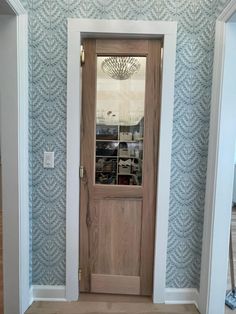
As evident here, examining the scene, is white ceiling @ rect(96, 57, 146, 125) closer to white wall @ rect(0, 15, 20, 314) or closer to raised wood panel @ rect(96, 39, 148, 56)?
raised wood panel @ rect(96, 39, 148, 56)

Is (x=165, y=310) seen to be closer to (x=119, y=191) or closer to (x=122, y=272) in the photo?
(x=122, y=272)

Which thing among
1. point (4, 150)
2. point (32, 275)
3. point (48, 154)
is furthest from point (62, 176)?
point (32, 275)

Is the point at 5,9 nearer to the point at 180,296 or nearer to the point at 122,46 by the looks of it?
the point at 122,46

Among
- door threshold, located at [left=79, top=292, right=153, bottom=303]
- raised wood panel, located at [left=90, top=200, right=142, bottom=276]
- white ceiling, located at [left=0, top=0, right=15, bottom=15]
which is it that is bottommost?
door threshold, located at [left=79, top=292, right=153, bottom=303]

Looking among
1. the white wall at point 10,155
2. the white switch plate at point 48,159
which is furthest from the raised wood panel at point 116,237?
the white wall at point 10,155

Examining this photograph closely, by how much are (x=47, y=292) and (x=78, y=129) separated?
1369 millimetres

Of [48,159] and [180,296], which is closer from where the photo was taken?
[48,159]

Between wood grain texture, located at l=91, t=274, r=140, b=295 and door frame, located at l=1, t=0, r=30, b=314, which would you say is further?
wood grain texture, located at l=91, t=274, r=140, b=295

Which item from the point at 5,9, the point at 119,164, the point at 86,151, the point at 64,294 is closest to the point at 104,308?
the point at 64,294

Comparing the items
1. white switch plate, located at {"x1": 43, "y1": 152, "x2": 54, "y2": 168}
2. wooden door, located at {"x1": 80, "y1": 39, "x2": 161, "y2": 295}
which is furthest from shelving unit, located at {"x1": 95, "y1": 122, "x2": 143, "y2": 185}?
white switch plate, located at {"x1": 43, "y1": 152, "x2": 54, "y2": 168}

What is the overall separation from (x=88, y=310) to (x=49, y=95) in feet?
5.65

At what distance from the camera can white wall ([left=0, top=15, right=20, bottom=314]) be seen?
176 centimetres

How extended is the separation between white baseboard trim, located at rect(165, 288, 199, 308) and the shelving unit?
3.10ft

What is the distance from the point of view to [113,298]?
7.11ft
